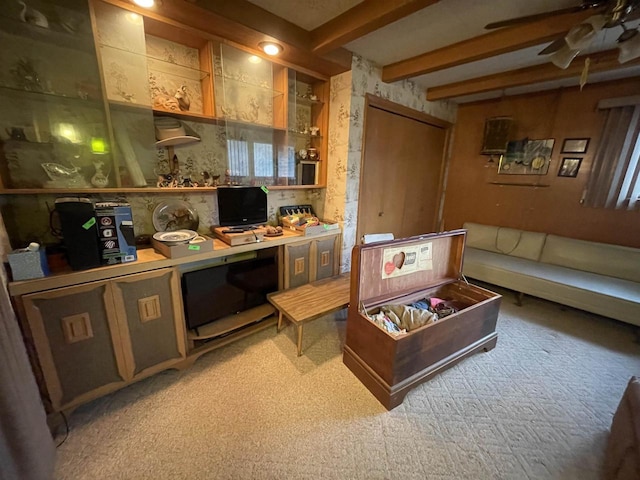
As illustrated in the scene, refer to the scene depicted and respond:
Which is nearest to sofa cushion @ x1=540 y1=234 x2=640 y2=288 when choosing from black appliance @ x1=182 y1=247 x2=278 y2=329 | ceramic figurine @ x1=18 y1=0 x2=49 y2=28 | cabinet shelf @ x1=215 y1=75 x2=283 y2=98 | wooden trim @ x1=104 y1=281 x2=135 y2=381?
black appliance @ x1=182 y1=247 x2=278 y2=329

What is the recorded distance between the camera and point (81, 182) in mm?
1527

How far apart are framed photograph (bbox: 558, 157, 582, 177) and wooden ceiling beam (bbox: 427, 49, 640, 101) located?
97 centimetres

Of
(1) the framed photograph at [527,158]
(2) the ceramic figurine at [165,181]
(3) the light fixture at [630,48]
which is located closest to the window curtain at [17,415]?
(2) the ceramic figurine at [165,181]

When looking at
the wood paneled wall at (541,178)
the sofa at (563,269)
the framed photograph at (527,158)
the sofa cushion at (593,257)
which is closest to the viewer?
the sofa at (563,269)

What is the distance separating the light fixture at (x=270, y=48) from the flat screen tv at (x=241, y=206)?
1054mm

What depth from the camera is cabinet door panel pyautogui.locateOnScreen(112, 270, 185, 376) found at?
147cm

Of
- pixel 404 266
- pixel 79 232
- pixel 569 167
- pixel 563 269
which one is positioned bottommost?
pixel 563 269

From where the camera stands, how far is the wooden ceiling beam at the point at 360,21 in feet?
4.54

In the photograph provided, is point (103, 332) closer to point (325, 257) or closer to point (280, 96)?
point (325, 257)

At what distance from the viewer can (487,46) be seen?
1877 millimetres

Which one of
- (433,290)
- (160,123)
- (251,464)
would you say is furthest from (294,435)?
(160,123)

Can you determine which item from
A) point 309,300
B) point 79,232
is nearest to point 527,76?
point 309,300

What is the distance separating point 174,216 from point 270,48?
150cm

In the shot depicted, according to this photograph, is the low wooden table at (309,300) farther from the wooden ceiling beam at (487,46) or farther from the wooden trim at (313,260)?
the wooden ceiling beam at (487,46)
